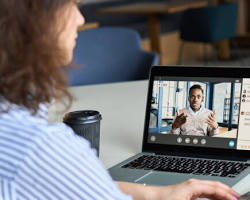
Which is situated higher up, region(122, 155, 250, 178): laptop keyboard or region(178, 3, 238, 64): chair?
region(178, 3, 238, 64): chair

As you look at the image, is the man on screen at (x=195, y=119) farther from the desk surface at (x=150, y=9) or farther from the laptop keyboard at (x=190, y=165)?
the desk surface at (x=150, y=9)

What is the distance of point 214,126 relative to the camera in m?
1.42

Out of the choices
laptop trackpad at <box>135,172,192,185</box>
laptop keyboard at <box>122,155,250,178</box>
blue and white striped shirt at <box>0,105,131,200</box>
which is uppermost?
blue and white striped shirt at <box>0,105,131,200</box>

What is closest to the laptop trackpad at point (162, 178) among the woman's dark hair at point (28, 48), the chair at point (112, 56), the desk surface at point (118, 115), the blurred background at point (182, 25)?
the desk surface at point (118, 115)

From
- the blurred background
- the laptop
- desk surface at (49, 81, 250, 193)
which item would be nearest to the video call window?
the laptop

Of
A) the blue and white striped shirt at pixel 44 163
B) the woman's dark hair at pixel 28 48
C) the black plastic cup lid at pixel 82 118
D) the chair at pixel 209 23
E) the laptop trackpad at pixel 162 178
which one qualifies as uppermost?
the chair at pixel 209 23

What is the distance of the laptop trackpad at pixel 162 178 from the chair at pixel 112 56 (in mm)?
1664

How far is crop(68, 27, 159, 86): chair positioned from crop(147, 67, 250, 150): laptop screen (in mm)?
1450

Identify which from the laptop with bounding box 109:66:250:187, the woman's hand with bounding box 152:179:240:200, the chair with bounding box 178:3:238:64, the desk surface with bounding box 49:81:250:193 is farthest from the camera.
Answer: the chair with bounding box 178:3:238:64

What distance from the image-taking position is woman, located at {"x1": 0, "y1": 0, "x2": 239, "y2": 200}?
0.79 m

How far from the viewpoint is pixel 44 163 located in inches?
31.4

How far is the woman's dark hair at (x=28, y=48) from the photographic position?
0.79m

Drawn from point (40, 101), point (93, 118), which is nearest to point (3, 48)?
point (40, 101)

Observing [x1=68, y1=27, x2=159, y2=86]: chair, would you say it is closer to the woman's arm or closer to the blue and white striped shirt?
the woman's arm
